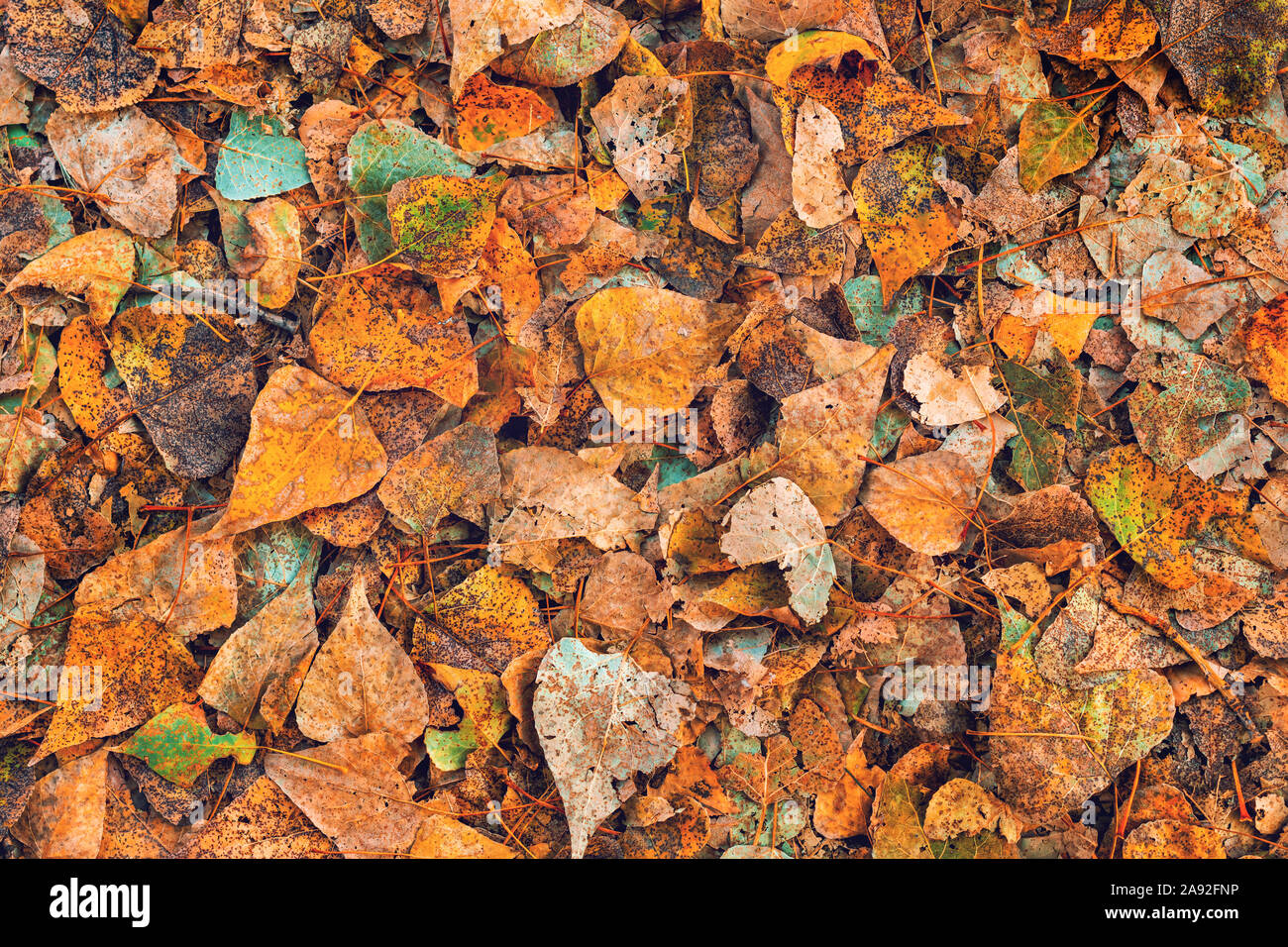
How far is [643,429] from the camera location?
1.81 meters

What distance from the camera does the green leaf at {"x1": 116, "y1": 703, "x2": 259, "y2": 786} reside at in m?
1.72

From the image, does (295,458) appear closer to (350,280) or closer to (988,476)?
(350,280)

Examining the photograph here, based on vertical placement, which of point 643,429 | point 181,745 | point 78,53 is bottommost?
point 181,745

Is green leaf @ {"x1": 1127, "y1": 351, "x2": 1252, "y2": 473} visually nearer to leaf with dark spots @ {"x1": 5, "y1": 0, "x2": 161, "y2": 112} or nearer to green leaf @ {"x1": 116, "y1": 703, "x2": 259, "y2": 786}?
green leaf @ {"x1": 116, "y1": 703, "x2": 259, "y2": 786}

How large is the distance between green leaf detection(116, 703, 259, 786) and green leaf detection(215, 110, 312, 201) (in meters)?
1.06

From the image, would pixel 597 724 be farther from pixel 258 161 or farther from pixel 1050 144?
pixel 1050 144

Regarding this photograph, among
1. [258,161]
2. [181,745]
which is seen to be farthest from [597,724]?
[258,161]

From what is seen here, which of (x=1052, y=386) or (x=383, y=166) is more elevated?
(x=383, y=166)

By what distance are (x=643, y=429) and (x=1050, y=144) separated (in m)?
1.05

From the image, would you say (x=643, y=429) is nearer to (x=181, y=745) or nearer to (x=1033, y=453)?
(x=1033, y=453)

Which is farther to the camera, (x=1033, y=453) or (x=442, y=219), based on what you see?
(x=1033, y=453)

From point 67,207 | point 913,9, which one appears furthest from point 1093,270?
point 67,207

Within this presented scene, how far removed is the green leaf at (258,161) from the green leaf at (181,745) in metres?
1.06

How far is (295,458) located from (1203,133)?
79.4 inches
